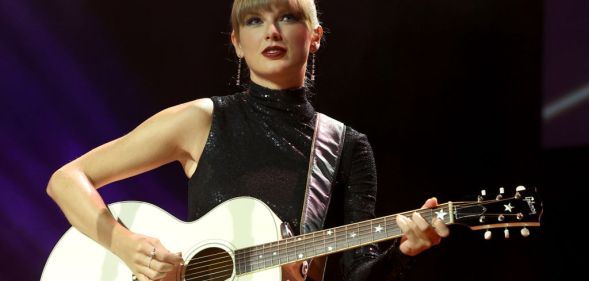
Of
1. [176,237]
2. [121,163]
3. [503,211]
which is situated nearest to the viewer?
[503,211]

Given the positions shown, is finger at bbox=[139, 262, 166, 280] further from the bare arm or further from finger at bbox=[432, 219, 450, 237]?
finger at bbox=[432, 219, 450, 237]

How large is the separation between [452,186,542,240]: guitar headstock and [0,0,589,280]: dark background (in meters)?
1.42

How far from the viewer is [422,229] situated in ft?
6.84

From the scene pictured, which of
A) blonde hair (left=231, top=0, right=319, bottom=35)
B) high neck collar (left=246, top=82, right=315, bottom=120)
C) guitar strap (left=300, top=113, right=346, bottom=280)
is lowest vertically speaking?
guitar strap (left=300, top=113, right=346, bottom=280)

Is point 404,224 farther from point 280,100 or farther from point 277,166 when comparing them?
point 280,100

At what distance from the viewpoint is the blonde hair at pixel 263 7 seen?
101 inches

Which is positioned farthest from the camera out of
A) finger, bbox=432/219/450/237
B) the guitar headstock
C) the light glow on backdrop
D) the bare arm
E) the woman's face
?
the light glow on backdrop

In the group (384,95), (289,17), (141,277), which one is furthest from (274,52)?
(384,95)

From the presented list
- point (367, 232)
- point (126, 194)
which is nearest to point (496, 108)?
point (367, 232)

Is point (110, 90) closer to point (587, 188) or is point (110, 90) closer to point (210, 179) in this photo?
point (210, 179)

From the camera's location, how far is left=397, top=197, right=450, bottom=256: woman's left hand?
2070 mm

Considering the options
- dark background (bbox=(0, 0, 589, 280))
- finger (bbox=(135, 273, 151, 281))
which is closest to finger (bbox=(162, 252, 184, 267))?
finger (bbox=(135, 273, 151, 281))

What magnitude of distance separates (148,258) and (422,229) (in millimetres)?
838

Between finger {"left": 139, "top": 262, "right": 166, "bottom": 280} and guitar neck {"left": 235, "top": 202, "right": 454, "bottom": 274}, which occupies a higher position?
guitar neck {"left": 235, "top": 202, "right": 454, "bottom": 274}
